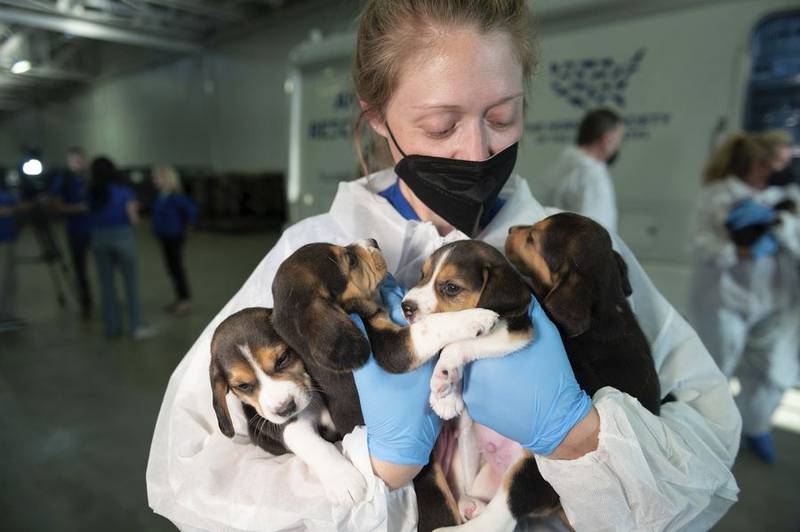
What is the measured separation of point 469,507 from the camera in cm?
149

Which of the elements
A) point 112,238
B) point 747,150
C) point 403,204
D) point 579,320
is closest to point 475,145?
point 403,204

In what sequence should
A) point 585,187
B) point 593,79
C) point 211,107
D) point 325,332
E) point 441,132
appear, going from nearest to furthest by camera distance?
point 325,332 → point 441,132 → point 585,187 → point 593,79 → point 211,107

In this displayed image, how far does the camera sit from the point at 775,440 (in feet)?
15.4

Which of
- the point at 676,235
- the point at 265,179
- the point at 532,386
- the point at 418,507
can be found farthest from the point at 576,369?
the point at 265,179

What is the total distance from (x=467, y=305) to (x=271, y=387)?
0.65 m

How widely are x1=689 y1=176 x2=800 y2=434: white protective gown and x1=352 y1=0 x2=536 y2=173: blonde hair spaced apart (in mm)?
3730

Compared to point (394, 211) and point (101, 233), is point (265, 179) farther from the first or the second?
point (394, 211)

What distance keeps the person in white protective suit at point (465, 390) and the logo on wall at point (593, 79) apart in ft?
12.1

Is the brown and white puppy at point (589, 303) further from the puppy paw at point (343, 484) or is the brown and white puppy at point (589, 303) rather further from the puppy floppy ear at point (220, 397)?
the puppy floppy ear at point (220, 397)

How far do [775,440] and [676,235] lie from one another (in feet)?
7.40

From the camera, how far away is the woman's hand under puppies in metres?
1.29


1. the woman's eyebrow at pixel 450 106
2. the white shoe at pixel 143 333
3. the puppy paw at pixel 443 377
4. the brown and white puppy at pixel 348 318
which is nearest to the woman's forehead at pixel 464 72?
the woman's eyebrow at pixel 450 106

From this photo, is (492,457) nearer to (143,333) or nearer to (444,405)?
(444,405)

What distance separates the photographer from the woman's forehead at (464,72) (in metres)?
1.42
